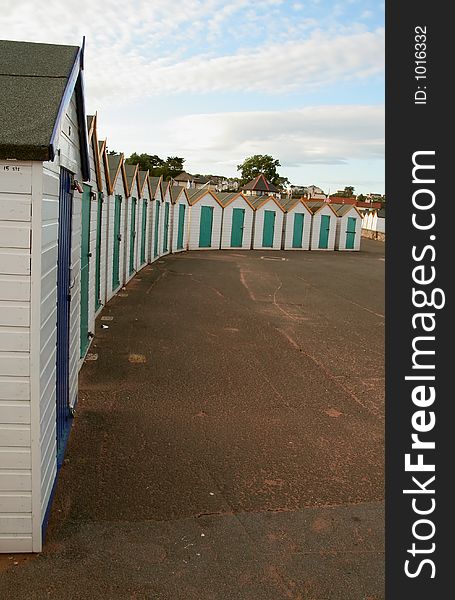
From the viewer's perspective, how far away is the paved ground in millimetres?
4000

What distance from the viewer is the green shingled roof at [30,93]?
3.61 meters

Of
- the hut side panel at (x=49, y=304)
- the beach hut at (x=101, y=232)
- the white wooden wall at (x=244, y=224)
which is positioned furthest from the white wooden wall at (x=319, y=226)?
the hut side panel at (x=49, y=304)

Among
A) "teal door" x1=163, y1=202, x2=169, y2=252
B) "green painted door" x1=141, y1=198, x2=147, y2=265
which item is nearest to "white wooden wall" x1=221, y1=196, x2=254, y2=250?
"teal door" x1=163, y1=202, x2=169, y2=252

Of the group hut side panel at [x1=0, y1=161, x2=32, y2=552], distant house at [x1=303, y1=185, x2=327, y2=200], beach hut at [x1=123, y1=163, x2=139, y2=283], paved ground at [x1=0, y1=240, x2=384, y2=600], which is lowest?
paved ground at [x1=0, y1=240, x2=384, y2=600]

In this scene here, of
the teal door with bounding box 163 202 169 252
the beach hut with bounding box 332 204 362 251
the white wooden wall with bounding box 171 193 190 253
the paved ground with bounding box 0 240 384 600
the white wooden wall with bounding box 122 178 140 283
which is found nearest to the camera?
the paved ground with bounding box 0 240 384 600

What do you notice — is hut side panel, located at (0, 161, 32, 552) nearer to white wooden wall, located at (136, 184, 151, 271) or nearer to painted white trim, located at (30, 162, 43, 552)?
painted white trim, located at (30, 162, 43, 552)

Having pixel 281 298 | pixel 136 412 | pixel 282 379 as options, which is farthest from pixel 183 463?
→ pixel 281 298

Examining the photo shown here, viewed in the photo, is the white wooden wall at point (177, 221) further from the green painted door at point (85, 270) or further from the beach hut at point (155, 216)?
the green painted door at point (85, 270)

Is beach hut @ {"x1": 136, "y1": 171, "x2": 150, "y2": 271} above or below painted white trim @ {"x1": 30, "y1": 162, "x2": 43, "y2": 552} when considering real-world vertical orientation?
above

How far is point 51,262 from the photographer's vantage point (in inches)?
177

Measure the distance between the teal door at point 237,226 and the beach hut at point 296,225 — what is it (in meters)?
3.29

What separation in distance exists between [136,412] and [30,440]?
112 inches

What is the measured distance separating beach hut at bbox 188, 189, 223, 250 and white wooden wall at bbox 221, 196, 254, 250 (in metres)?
0.36

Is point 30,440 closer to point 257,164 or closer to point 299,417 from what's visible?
point 299,417
